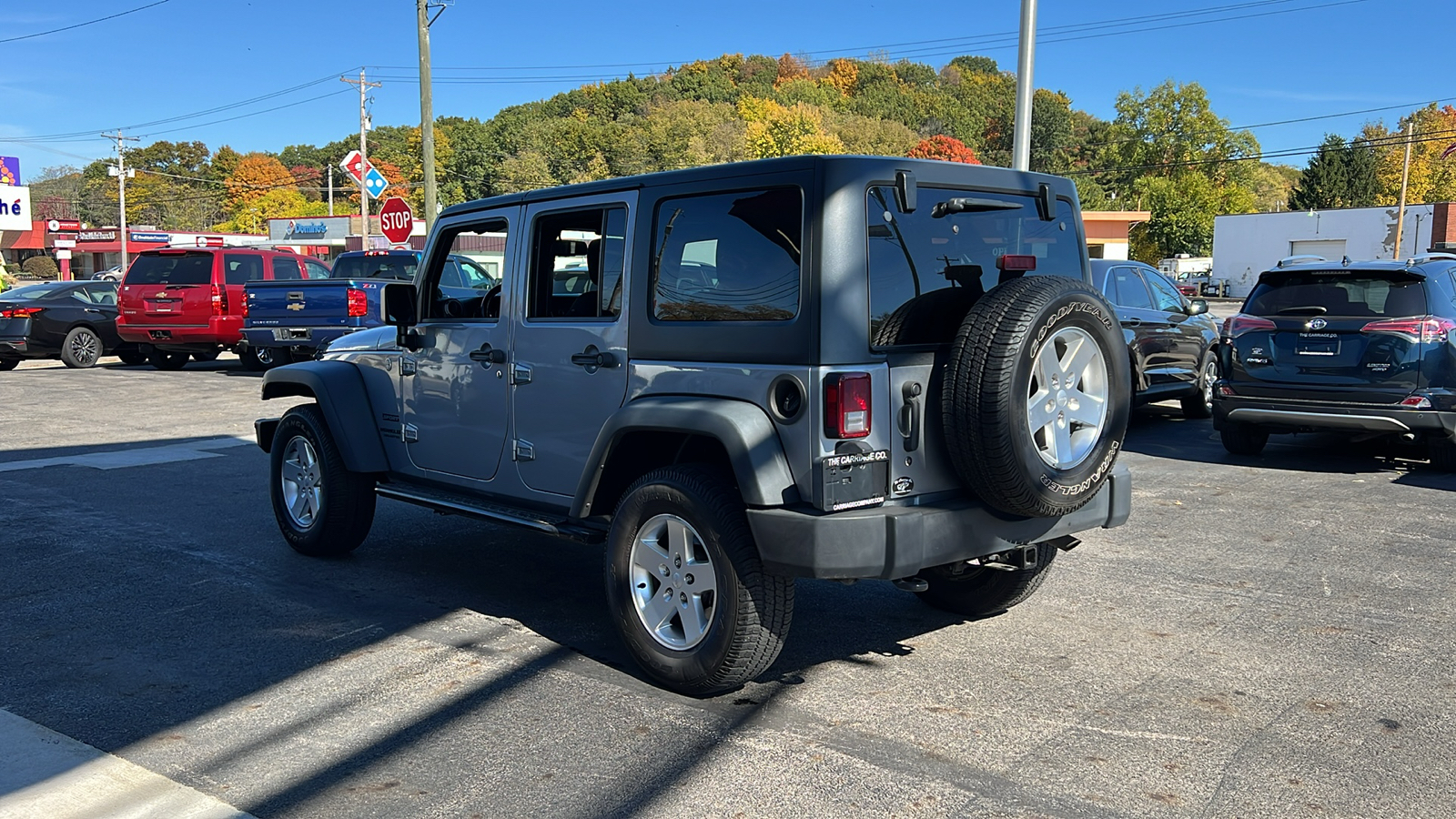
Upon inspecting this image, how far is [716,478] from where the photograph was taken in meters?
4.39

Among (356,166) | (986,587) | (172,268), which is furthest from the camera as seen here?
(356,166)

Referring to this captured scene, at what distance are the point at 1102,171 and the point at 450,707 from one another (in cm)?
10777

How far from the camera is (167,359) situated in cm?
2034

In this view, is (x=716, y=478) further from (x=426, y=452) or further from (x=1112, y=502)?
(x=426, y=452)

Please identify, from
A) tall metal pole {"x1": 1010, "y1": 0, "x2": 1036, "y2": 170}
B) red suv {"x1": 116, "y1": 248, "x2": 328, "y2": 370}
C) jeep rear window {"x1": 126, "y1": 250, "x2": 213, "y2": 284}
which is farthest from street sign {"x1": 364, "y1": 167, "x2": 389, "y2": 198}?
tall metal pole {"x1": 1010, "y1": 0, "x2": 1036, "y2": 170}

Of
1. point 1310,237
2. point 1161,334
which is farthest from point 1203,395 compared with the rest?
point 1310,237

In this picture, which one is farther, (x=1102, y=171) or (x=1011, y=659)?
(x=1102, y=171)

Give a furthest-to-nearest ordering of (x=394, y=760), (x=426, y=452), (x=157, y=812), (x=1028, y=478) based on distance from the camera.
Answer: (x=426, y=452), (x=1028, y=478), (x=394, y=760), (x=157, y=812)

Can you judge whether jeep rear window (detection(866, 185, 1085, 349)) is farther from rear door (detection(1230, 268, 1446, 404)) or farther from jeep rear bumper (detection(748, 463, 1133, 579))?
rear door (detection(1230, 268, 1446, 404))

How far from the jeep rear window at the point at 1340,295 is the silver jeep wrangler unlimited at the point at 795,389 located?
5.21 m

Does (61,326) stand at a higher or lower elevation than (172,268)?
lower

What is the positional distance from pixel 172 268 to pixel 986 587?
1704 centimetres

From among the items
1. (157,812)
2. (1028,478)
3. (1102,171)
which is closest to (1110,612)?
(1028,478)

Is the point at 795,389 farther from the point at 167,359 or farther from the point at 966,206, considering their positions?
the point at 167,359
